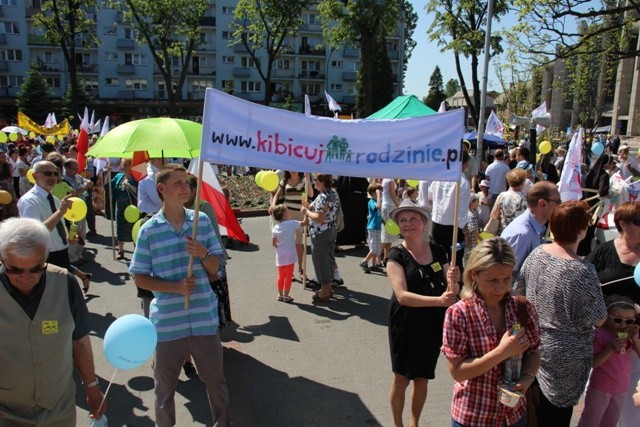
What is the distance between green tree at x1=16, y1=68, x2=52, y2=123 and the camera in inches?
1845

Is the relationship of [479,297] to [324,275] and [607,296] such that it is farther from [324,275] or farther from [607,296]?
[324,275]

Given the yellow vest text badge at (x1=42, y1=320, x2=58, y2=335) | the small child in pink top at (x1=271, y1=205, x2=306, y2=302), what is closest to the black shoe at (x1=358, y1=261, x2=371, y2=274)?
the small child in pink top at (x1=271, y1=205, x2=306, y2=302)

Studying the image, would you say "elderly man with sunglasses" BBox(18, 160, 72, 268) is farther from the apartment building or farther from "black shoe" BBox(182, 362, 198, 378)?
the apartment building

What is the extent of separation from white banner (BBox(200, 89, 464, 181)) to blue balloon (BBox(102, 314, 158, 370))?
1.14 meters

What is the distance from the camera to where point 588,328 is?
3084 millimetres

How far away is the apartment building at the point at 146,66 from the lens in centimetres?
5681

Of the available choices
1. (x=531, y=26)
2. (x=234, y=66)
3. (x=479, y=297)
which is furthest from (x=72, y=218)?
(x=234, y=66)

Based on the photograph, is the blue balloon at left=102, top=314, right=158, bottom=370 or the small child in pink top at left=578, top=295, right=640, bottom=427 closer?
the blue balloon at left=102, top=314, right=158, bottom=370

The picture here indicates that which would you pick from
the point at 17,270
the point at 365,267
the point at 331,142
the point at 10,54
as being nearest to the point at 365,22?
the point at 365,267

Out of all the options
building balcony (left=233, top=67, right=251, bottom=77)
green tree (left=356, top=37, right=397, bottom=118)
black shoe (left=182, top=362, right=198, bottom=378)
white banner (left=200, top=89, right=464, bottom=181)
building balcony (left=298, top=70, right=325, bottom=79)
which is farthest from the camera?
building balcony (left=298, top=70, right=325, bottom=79)

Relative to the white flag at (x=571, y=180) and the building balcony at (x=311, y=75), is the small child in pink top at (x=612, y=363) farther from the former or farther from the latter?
the building balcony at (x=311, y=75)

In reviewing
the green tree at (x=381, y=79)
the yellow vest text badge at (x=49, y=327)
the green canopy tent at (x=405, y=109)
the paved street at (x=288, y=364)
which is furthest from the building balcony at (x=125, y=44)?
the yellow vest text badge at (x=49, y=327)

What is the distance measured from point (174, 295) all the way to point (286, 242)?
3.54 metres

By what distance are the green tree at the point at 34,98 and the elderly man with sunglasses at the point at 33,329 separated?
51.7 m
